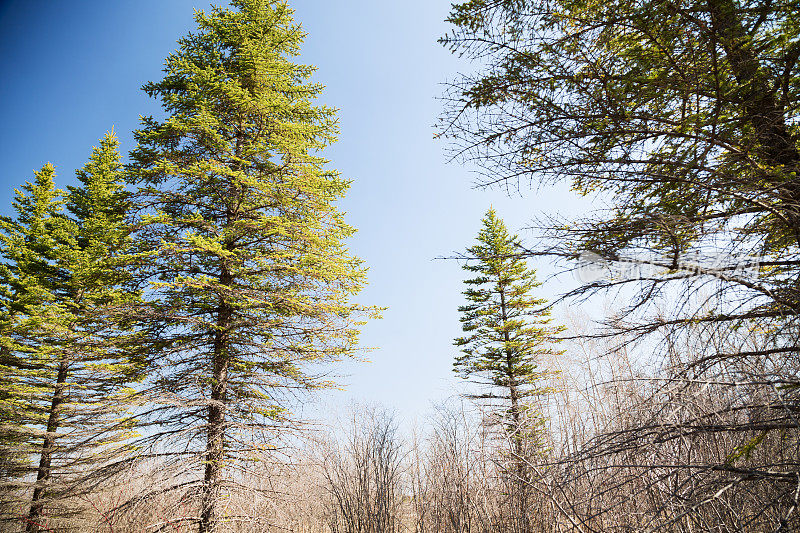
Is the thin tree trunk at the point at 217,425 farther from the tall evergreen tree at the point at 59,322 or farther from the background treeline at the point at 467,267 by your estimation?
the tall evergreen tree at the point at 59,322

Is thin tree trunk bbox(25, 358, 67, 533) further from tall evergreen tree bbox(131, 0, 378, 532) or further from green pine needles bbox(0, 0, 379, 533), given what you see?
tall evergreen tree bbox(131, 0, 378, 532)

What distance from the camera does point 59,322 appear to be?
11094mm

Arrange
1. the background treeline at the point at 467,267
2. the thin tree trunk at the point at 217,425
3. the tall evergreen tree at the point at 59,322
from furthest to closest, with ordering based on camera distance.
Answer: the tall evergreen tree at the point at 59,322 < the thin tree trunk at the point at 217,425 < the background treeline at the point at 467,267

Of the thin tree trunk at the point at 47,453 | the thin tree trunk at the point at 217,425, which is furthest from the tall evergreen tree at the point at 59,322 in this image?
the thin tree trunk at the point at 217,425

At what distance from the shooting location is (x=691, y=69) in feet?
10.1

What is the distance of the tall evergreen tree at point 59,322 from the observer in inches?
416

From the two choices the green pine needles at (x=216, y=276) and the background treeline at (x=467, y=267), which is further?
the green pine needles at (x=216, y=276)

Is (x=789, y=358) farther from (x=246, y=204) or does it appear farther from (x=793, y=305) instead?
(x=246, y=204)

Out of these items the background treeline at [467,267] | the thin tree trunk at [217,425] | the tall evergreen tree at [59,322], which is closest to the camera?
the background treeline at [467,267]

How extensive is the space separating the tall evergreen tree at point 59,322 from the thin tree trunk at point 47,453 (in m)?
0.03

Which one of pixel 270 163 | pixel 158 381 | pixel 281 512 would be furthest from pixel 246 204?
pixel 281 512

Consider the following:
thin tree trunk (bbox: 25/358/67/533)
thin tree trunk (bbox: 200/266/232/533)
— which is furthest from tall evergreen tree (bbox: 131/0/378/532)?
thin tree trunk (bbox: 25/358/67/533)

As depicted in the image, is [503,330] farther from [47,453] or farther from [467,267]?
[47,453]

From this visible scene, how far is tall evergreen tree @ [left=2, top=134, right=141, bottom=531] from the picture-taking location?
10.6 meters
